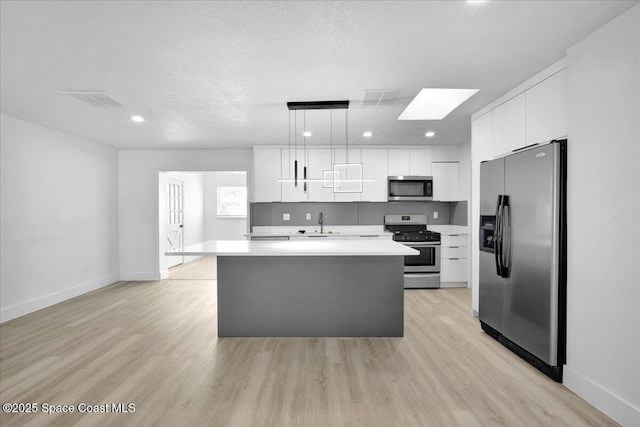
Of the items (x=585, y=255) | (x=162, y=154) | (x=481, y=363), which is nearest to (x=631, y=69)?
(x=585, y=255)

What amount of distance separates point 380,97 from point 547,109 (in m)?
1.46

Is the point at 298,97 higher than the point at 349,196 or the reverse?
higher

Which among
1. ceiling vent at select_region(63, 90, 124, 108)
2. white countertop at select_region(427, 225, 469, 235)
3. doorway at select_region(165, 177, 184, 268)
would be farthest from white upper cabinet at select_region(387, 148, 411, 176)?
doorway at select_region(165, 177, 184, 268)

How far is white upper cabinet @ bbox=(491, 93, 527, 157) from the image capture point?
314 cm

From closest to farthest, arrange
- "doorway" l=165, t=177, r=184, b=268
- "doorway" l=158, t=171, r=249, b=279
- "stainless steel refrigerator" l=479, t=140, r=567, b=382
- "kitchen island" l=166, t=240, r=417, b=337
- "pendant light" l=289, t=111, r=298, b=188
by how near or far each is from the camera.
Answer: "stainless steel refrigerator" l=479, t=140, r=567, b=382 → "kitchen island" l=166, t=240, r=417, b=337 → "pendant light" l=289, t=111, r=298, b=188 → "doorway" l=158, t=171, r=249, b=279 → "doorway" l=165, t=177, r=184, b=268

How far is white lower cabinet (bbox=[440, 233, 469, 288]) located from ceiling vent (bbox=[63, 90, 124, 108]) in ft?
16.7

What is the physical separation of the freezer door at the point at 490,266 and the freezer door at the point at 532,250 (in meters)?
0.11

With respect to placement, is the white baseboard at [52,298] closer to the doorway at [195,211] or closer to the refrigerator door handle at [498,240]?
the doorway at [195,211]

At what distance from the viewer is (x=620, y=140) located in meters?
2.08

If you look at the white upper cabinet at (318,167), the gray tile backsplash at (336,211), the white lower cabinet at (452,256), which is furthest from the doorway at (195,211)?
the white lower cabinet at (452,256)

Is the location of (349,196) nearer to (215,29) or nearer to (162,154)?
(162,154)

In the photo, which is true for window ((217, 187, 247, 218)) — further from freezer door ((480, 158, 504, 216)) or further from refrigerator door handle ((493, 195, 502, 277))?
refrigerator door handle ((493, 195, 502, 277))

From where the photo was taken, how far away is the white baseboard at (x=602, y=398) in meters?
1.99

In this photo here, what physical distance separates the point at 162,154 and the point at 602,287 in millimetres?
6655
